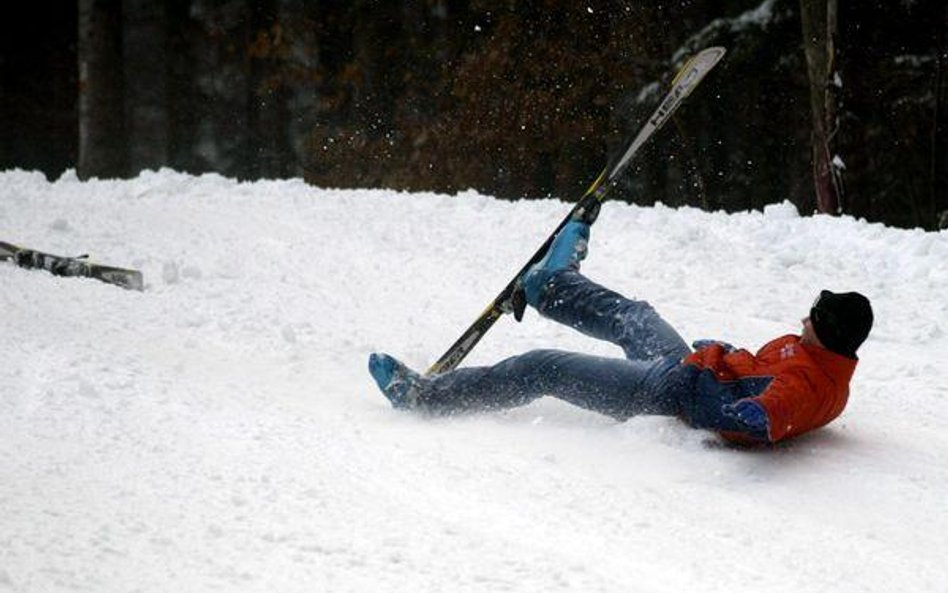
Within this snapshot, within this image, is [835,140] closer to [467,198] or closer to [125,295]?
[467,198]

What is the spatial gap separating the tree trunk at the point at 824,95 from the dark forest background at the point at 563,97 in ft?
0.07

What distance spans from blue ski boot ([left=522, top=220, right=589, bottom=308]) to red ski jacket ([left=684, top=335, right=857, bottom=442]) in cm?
84

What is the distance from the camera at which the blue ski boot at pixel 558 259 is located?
16.8 feet

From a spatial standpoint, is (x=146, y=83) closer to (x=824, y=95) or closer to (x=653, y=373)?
(x=824, y=95)

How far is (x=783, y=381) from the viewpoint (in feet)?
13.9

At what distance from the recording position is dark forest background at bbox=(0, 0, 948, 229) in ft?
51.1

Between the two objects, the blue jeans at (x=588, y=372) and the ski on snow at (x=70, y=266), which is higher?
the ski on snow at (x=70, y=266)

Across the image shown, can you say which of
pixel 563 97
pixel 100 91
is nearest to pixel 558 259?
pixel 563 97

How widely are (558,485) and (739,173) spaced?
1492 cm

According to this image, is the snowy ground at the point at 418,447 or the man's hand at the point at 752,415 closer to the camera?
the snowy ground at the point at 418,447

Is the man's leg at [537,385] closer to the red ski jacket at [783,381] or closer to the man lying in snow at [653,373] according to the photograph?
the man lying in snow at [653,373]

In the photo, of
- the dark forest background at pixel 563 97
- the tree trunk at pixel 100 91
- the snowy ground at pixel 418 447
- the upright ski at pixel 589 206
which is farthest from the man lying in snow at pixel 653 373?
the tree trunk at pixel 100 91

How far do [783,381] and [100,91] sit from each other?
1631 cm

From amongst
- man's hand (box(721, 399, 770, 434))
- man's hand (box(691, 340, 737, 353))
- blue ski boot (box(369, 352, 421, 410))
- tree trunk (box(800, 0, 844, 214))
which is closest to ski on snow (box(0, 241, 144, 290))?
blue ski boot (box(369, 352, 421, 410))
